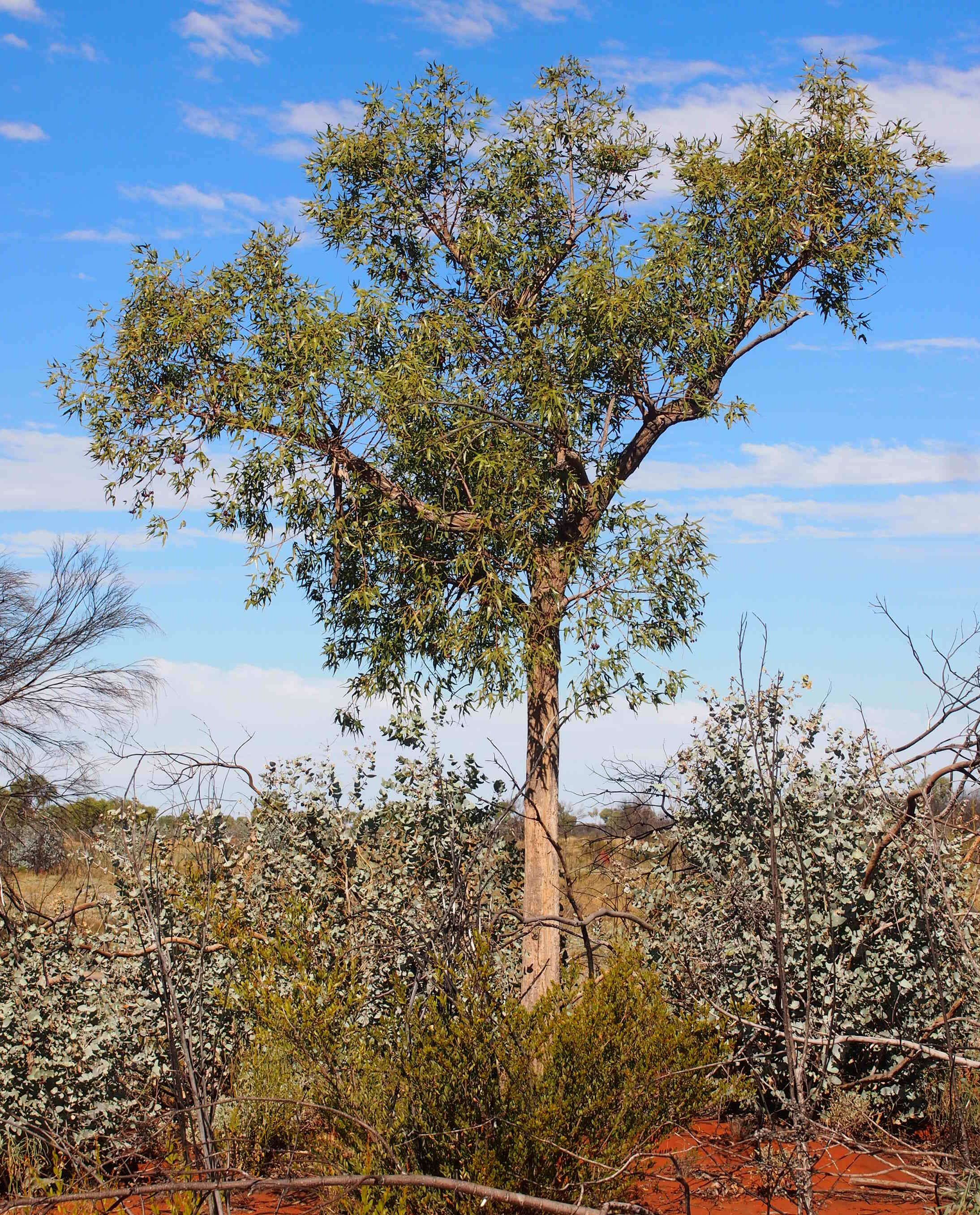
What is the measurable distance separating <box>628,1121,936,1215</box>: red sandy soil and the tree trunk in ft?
4.99

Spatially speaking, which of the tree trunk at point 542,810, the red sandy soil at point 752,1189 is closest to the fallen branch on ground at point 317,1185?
the red sandy soil at point 752,1189

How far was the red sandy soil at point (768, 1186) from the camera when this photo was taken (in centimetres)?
588

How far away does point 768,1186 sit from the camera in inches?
221

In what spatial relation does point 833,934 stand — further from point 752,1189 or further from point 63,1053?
point 63,1053

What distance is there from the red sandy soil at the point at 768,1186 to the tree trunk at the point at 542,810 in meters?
1.52

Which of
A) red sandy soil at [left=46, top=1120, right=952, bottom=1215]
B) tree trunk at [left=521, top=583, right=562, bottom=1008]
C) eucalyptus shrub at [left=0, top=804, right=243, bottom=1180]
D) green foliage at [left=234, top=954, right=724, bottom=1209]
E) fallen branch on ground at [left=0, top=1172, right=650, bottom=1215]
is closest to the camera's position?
fallen branch on ground at [left=0, top=1172, right=650, bottom=1215]

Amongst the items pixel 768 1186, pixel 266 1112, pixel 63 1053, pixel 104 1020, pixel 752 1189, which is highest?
pixel 104 1020

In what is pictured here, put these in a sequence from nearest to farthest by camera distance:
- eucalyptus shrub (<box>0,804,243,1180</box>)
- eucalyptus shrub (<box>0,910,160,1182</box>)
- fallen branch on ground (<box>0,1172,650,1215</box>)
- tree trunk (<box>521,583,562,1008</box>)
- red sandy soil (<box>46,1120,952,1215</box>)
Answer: fallen branch on ground (<box>0,1172,650,1215</box>) < red sandy soil (<box>46,1120,952,1215</box>) < eucalyptus shrub (<box>0,804,243,1180</box>) < eucalyptus shrub (<box>0,910,160,1182</box>) < tree trunk (<box>521,583,562,1008</box>)

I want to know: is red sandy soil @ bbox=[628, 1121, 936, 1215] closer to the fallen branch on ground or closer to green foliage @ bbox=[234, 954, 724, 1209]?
green foliage @ bbox=[234, 954, 724, 1209]

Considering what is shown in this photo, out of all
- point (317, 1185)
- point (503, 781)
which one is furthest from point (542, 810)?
point (317, 1185)

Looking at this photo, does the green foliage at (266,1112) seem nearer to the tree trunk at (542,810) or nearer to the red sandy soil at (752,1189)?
the red sandy soil at (752,1189)

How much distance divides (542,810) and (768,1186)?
302cm

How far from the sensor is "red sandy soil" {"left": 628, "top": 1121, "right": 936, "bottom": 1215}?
5.88 m

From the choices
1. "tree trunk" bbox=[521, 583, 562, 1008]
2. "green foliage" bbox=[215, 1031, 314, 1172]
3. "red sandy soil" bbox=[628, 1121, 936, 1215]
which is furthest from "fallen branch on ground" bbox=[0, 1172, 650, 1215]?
"tree trunk" bbox=[521, 583, 562, 1008]
